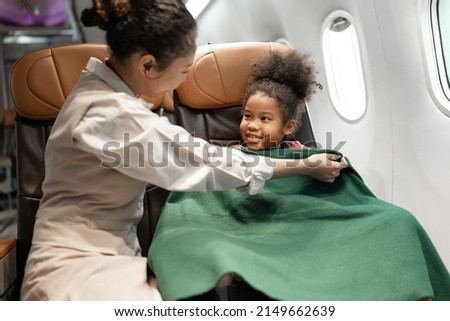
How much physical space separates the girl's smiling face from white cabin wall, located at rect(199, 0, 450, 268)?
0.68 metres

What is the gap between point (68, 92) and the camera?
205cm

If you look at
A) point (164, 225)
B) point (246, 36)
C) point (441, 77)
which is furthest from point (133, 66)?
point (246, 36)

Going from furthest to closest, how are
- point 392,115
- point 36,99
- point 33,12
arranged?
point 33,12, point 392,115, point 36,99

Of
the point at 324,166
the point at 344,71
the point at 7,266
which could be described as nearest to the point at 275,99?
the point at 324,166

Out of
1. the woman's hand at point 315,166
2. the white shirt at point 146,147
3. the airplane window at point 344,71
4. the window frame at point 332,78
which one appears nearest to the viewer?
the white shirt at point 146,147

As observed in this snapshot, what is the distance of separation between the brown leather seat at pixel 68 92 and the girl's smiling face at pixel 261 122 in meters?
0.21

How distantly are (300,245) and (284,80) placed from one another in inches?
35.4

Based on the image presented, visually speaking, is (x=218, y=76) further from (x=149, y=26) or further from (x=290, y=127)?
(x=149, y=26)

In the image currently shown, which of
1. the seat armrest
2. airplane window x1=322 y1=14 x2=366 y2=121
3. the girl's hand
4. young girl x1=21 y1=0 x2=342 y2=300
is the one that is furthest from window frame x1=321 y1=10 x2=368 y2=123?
the seat armrest

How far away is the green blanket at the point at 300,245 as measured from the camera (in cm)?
130

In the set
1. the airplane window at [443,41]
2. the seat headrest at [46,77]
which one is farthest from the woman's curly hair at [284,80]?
the seat headrest at [46,77]

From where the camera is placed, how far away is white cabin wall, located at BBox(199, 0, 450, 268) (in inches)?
86.0

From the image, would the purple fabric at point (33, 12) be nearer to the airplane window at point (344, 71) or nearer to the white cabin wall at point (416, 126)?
the airplane window at point (344, 71)

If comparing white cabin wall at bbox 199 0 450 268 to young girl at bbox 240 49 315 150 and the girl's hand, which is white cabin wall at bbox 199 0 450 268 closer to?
young girl at bbox 240 49 315 150
